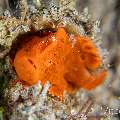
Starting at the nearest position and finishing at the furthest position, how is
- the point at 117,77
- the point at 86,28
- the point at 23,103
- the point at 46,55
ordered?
1. the point at 23,103
2. the point at 46,55
3. the point at 86,28
4. the point at 117,77

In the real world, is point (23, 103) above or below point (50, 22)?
below

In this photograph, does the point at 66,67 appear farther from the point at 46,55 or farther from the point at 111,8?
the point at 111,8

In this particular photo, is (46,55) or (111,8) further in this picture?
(111,8)

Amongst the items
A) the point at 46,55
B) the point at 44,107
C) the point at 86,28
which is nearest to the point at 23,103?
the point at 44,107

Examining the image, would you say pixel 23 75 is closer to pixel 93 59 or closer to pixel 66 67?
pixel 66 67

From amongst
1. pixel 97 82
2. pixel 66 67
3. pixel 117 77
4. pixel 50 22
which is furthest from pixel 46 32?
pixel 117 77

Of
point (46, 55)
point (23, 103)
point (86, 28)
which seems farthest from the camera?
point (86, 28)

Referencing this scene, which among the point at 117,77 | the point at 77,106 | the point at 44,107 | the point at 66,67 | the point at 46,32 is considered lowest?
the point at 44,107
